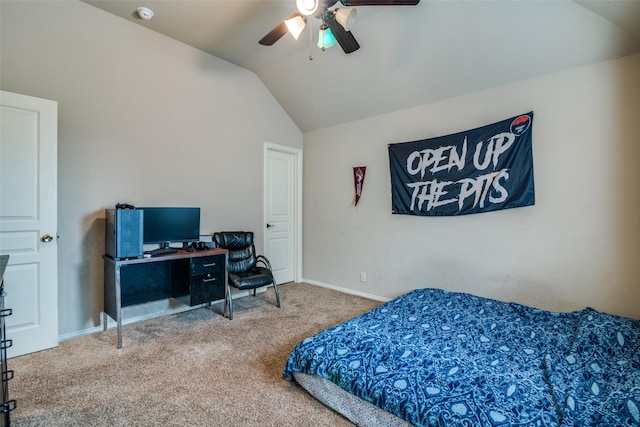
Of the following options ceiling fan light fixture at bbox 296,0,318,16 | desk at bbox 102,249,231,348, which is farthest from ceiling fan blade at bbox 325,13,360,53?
desk at bbox 102,249,231,348

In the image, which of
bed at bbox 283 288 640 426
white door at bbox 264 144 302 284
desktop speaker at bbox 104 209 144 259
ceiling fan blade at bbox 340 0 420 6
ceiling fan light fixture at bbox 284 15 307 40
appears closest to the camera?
bed at bbox 283 288 640 426

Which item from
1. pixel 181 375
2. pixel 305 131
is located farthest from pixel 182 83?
pixel 181 375

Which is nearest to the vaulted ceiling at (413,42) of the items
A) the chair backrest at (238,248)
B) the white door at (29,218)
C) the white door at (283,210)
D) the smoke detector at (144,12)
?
the smoke detector at (144,12)

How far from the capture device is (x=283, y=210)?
187 inches

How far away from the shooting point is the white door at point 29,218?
2.38m

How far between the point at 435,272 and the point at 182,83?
3.68 m

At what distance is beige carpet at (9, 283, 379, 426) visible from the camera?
5.82ft

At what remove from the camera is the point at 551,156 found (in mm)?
2764

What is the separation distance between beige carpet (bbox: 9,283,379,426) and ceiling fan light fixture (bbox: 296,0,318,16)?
2584 mm

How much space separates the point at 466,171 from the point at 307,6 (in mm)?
2216

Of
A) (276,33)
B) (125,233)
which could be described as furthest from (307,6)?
(125,233)

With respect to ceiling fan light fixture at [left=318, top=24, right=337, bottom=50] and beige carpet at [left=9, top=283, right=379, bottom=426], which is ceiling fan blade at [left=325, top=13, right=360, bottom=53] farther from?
beige carpet at [left=9, top=283, right=379, bottom=426]

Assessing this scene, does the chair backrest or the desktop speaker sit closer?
the desktop speaker

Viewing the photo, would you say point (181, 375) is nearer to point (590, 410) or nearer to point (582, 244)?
point (590, 410)
